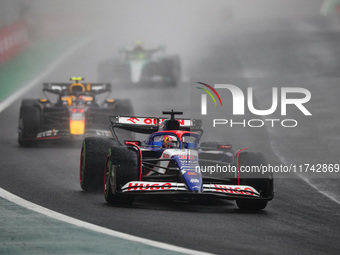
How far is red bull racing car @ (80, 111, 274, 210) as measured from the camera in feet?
40.0

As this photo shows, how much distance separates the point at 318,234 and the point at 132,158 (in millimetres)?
2938

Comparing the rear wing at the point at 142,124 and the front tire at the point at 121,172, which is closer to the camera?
the front tire at the point at 121,172

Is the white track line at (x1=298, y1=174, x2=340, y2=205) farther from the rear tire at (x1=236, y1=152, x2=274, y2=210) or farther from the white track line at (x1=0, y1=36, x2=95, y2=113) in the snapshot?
the white track line at (x1=0, y1=36, x2=95, y2=113)

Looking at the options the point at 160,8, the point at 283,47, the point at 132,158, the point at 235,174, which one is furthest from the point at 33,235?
the point at 160,8

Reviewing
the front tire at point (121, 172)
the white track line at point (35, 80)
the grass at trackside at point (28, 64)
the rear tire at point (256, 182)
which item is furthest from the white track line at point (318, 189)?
the grass at trackside at point (28, 64)

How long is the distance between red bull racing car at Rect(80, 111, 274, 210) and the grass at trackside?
15.8 m

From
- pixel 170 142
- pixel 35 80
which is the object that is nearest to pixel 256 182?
pixel 170 142

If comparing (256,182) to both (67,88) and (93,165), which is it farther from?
(67,88)

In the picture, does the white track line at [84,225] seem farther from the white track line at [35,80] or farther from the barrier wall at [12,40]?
the barrier wall at [12,40]

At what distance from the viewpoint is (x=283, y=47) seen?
45.6m

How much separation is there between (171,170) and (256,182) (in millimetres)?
1213

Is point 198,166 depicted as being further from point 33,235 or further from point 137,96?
point 137,96

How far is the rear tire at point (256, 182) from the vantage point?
12547 millimetres

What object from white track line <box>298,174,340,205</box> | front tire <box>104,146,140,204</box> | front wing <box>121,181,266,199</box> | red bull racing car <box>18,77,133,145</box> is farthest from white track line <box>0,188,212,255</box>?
red bull racing car <box>18,77,133,145</box>
